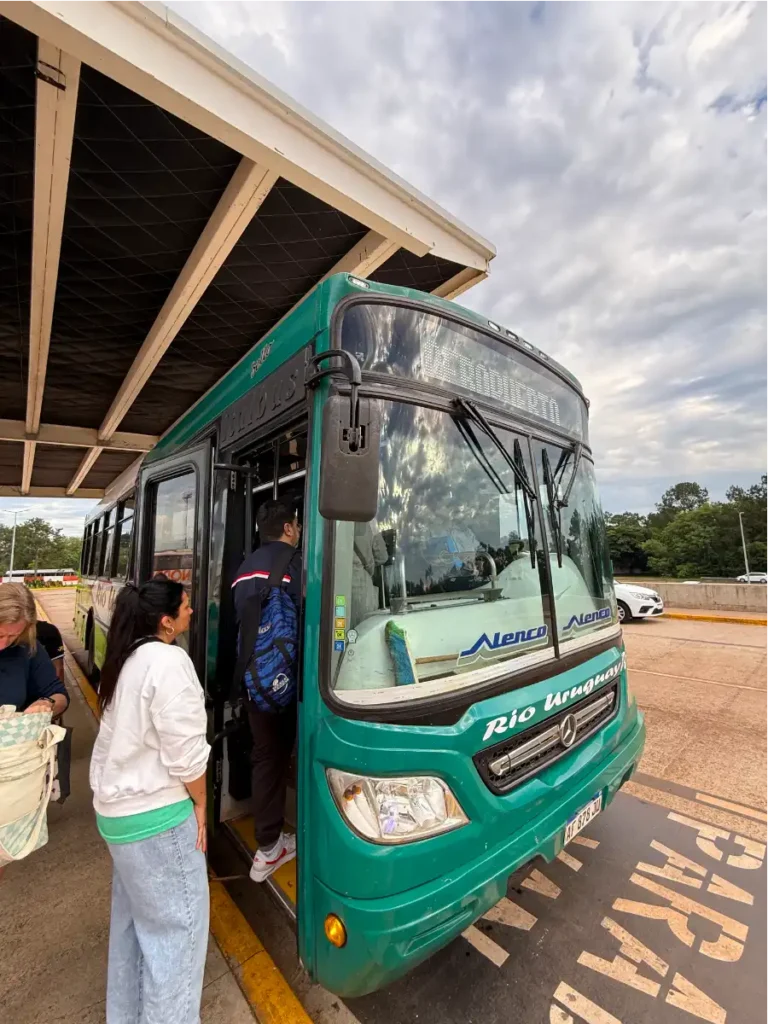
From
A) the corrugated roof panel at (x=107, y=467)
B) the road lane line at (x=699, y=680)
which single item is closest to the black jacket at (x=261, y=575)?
the road lane line at (x=699, y=680)

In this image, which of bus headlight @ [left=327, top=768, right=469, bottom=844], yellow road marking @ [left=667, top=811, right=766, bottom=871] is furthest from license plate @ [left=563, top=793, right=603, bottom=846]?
yellow road marking @ [left=667, top=811, right=766, bottom=871]

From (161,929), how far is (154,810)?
A: 447 millimetres

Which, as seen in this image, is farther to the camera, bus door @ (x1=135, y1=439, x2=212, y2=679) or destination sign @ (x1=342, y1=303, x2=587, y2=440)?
bus door @ (x1=135, y1=439, x2=212, y2=679)

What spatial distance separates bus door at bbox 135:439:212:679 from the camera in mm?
2898

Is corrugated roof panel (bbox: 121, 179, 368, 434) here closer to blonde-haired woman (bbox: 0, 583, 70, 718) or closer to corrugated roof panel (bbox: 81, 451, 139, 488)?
blonde-haired woman (bbox: 0, 583, 70, 718)

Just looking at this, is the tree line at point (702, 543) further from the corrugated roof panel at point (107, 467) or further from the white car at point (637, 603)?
the corrugated roof panel at point (107, 467)

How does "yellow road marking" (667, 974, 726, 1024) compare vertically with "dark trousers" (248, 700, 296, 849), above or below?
below

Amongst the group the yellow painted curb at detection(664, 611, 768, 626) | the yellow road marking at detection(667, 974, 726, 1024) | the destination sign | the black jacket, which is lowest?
the yellow road marking at detection(667, 974, 726, 1024)

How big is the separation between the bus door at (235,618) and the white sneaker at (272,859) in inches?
4.8

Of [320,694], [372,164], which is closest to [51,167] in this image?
[372,164]

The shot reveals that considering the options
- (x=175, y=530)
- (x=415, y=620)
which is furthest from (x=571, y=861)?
(x=175, y=530)

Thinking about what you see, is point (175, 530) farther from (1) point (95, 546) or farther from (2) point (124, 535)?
(1) point (95, 546)

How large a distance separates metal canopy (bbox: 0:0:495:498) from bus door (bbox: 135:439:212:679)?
198 centimetres

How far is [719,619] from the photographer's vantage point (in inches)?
471
